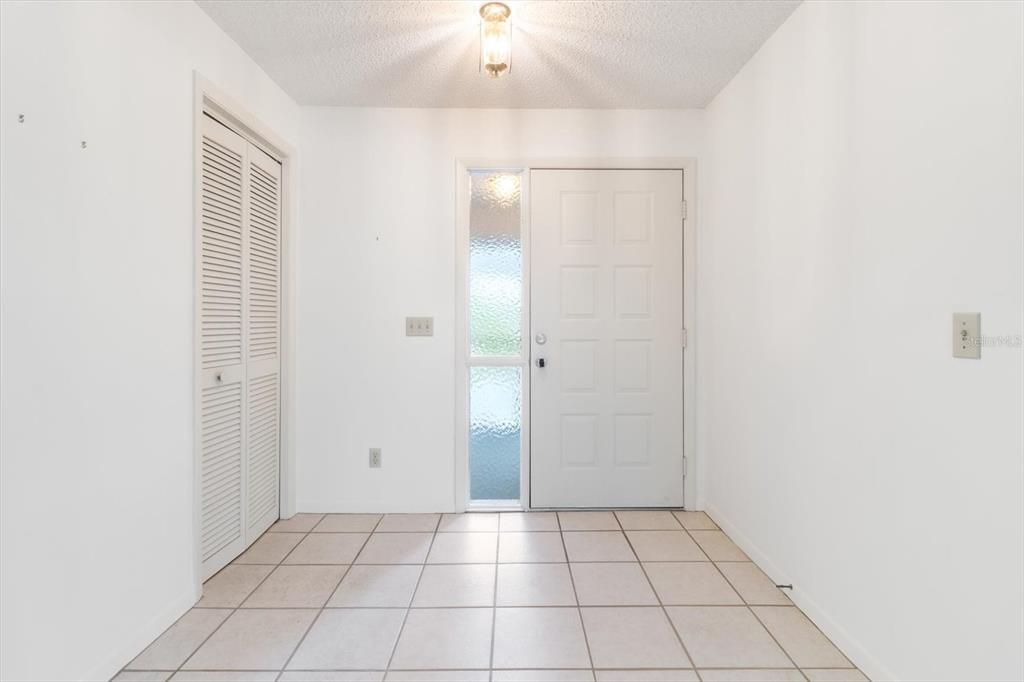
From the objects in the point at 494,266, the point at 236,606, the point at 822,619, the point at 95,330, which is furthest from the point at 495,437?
the point at 95,330

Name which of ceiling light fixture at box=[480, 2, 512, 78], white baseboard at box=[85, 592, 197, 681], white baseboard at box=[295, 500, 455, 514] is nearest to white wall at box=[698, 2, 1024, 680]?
ceiling light fixture at box=[480, 2, 512, 78]

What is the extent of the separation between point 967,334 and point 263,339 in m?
2.78

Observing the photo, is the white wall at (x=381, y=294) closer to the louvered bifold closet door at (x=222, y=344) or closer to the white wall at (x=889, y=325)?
the louvered bifold closet door at (x=222, y=344)

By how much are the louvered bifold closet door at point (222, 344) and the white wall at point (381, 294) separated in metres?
0.55

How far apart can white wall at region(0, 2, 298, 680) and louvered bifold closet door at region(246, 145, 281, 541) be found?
1.79ft

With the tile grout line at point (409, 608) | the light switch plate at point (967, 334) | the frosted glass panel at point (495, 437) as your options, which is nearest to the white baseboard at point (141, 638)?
the tile grout line at point (409, 608)

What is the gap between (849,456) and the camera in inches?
68.5

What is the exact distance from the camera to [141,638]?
5.69 ft

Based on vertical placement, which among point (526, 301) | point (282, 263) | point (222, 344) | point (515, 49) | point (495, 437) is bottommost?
point (495, 437)

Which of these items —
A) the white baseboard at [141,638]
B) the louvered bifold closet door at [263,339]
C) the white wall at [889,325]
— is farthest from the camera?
the louvered bifold closet door at [263,339]

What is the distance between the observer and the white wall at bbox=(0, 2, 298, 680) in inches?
51.4

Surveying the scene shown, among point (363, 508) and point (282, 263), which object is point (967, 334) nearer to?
point (363, 508)

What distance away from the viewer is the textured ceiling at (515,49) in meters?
2.07

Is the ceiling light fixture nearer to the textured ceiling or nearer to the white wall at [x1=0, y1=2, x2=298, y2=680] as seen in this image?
the textured ceiling
